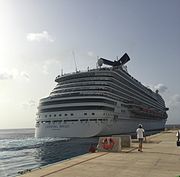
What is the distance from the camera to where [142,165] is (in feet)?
40.9

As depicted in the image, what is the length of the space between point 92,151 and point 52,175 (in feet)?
28.7

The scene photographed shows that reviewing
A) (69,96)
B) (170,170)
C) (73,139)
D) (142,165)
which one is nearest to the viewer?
(170,170)

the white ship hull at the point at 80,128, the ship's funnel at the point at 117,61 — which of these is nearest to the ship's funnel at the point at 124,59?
the ship's funnel at the point at 117,61

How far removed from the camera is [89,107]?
188 feet

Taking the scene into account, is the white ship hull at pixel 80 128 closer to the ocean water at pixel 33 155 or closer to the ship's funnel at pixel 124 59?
the ocean water at pixel 33 155

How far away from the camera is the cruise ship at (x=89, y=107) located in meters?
56.4

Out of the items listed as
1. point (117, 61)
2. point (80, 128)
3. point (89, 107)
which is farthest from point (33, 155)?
point (117, 61)

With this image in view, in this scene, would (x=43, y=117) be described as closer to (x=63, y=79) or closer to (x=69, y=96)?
(x=69, y=96)

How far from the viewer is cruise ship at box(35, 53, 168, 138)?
56.4 m

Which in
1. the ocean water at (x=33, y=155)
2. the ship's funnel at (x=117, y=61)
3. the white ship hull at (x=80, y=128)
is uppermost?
the ship's funnel at (x=117, y=61)

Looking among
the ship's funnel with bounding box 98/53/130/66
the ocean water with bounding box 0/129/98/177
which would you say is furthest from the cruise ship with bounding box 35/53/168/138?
the ship's funnel with bounding box 98/53/130/66

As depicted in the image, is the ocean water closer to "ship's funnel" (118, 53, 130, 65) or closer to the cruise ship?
the cruise ship

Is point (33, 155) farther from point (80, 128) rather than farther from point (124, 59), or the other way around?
point (124, 59)

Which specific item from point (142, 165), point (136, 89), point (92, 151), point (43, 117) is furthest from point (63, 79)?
point (142, 165)
